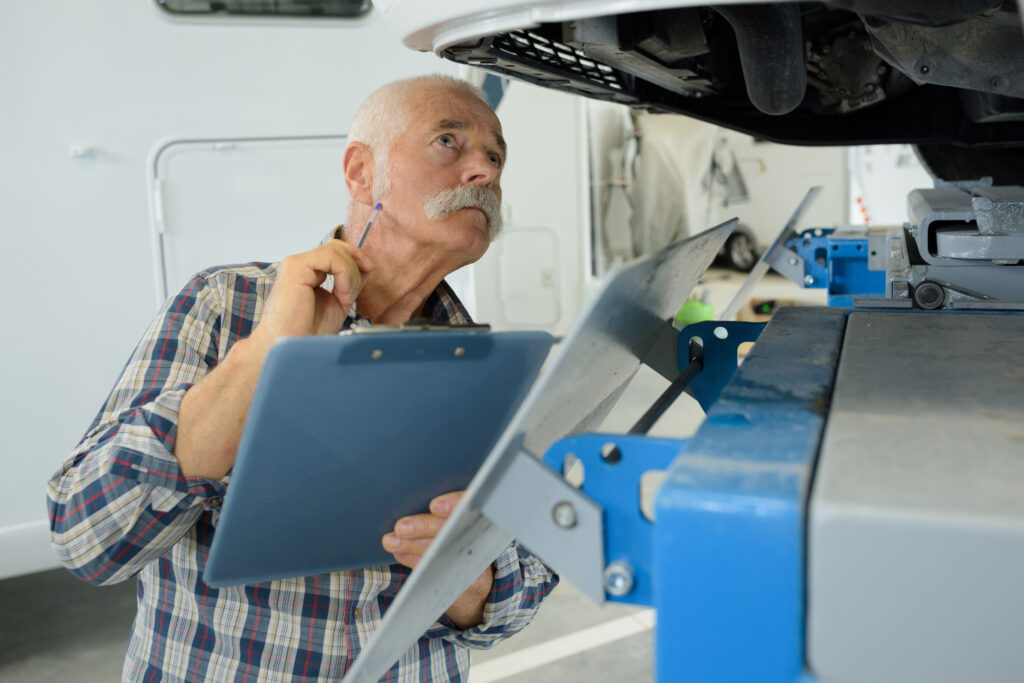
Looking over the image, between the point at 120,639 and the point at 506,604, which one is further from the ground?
the point at 506,604

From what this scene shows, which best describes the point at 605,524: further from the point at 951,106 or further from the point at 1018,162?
the point at 1018,162

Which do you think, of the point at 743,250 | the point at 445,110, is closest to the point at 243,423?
the point at 445,110

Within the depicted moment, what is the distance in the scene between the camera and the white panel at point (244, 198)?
8.70 feet

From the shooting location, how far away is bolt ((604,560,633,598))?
656 millimetres

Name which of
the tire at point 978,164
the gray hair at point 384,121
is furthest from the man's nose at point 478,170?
the tire at point 978,164

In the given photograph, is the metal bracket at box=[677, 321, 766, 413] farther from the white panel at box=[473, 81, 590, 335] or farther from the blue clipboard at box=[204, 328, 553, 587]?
the white panel at box=[473, 81, 590, 335]

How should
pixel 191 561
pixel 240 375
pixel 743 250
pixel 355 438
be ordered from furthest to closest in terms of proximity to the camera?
pixel 743 250 < pixel 191 561 < pixel 240 375 < pixel 355 438

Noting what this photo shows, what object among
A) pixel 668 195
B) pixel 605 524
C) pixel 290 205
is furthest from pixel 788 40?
pixel 668 195

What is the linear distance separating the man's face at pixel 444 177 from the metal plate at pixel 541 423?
44 cm

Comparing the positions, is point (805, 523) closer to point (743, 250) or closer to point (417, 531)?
point (417, 531)

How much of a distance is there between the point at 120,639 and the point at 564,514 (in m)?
2.62

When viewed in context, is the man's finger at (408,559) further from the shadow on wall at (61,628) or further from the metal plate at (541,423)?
the shadow on wall at (61,628)

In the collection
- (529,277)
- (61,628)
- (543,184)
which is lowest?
(61,628)

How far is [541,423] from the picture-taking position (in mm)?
733
